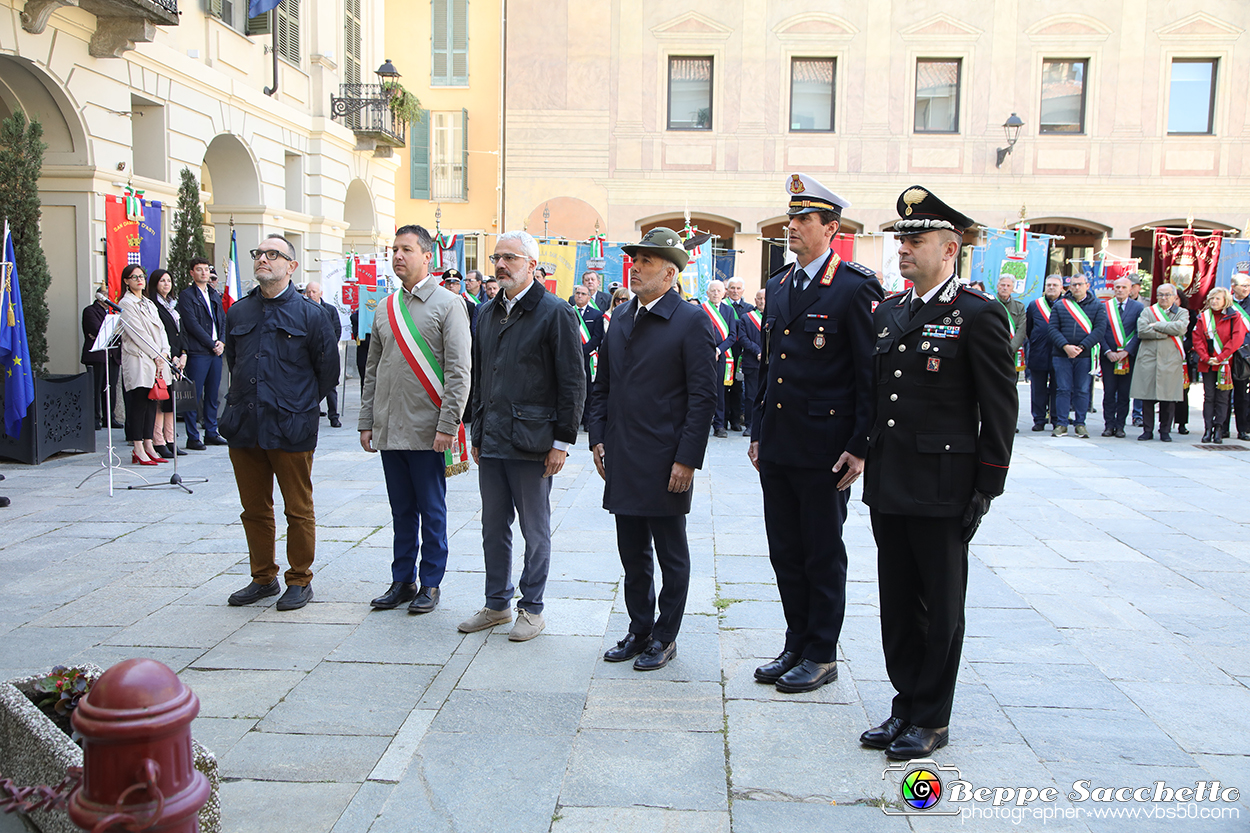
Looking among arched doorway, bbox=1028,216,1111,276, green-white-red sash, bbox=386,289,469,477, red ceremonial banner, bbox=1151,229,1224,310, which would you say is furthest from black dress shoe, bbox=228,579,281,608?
arched doorway, bbox=1028,216,1111,276

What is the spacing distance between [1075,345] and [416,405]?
34.0 feet

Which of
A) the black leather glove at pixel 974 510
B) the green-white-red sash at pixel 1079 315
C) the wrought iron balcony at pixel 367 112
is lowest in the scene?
the black leather glove at pixel 974 510

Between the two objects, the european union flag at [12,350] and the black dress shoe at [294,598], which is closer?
the black dress shoe at [294,598]

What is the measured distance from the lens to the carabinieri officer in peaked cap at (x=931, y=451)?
127 inches

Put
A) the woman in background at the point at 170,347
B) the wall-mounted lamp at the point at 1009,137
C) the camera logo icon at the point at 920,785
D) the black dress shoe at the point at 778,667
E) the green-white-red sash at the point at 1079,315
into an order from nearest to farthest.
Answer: the camera logo icon at the point at 920,785 → the black dress shoe at the point at 778,667 → the woman in background at the point at 170,347 → the green-white-red sash at the point at 1079,315 → the wall-mounted lamp at the point at 1009,137

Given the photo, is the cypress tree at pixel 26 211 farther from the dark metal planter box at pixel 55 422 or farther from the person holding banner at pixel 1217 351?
the person holding banner at pixel 1217 351

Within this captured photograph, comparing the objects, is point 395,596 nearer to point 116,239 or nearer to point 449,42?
point 116,239

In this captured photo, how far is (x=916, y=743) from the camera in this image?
337 centimetres

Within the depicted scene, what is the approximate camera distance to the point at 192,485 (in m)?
8.27

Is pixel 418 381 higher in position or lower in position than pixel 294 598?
higher

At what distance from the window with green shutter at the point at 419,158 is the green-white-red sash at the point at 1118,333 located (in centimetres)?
1831

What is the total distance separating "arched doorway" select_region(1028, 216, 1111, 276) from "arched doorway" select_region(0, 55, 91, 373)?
19997mm

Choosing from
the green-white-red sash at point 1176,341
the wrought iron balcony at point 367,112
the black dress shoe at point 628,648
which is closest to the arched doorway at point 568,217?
the wrought iron balcony at point 367,112

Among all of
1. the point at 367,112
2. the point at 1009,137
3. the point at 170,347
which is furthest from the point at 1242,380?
the point at 367,112
